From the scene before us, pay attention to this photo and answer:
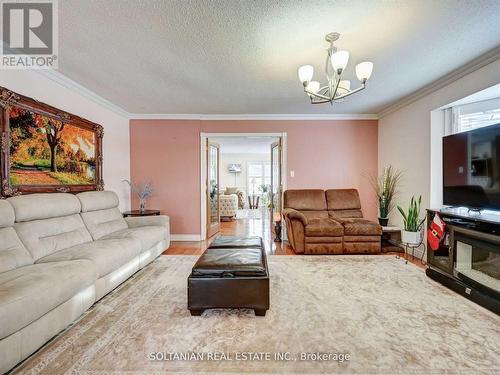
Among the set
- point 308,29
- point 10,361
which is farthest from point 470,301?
point 10,361

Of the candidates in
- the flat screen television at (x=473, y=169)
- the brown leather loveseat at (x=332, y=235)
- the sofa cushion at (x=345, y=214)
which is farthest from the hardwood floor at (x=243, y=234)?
the flat screen television at (x=473, y=169)

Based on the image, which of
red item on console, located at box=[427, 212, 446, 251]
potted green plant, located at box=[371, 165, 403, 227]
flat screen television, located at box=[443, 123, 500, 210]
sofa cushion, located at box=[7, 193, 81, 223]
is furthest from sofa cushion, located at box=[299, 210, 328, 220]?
sofa cushion, located at box=[7, 193, 81, 223]

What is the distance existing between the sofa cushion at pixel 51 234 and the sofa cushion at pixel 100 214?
0.11 metres

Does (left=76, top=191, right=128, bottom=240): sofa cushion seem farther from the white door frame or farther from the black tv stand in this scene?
the black tv stand

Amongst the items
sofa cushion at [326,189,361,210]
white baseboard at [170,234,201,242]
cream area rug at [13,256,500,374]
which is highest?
sofa cushion at [326,189,361,210]

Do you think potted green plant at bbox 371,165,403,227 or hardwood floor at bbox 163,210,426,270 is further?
potted green plant at bbox 371,165,403,227

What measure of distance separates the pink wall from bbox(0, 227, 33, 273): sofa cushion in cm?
273

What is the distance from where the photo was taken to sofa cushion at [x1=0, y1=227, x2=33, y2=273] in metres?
1.87

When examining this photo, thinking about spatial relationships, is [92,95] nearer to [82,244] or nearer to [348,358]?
[82,244]

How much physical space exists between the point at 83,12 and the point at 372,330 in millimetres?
3379

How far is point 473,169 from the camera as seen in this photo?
252cm

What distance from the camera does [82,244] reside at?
2611 millimetres

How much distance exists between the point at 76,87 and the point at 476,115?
17.6 ft

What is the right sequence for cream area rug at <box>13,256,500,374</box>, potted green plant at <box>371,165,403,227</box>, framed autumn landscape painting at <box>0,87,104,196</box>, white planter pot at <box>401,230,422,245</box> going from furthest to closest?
potted green plant at <box>371,165,403,227</box> < white planter pot at <box>401,230,422,245</box> < framed autumn landscape painting at <box>0,87,104,196</box> < cream area rug at <box>13,256,500,374</box>
